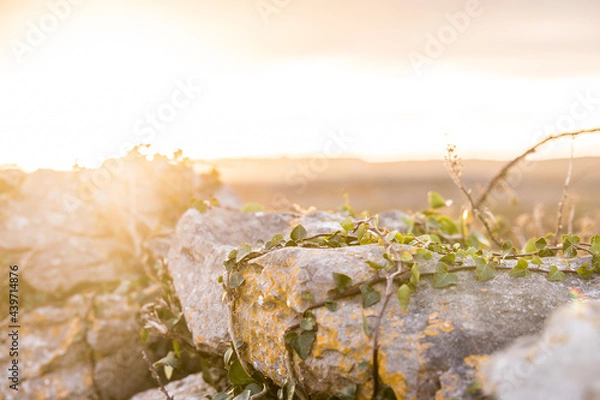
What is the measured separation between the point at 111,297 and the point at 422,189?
3202 cm

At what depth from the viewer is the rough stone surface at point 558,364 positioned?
172 cm

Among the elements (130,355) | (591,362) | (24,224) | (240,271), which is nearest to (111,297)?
(130,355)

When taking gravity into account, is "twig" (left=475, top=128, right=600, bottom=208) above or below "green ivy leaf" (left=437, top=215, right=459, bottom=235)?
above

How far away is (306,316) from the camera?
117 inches

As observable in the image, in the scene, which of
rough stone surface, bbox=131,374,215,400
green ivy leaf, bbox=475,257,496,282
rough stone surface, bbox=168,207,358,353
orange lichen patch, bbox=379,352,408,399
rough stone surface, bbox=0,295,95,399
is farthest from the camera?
rough stone surface, bbox=0,295,95,399

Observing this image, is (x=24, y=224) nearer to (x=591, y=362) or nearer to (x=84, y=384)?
(x=84, y=384)

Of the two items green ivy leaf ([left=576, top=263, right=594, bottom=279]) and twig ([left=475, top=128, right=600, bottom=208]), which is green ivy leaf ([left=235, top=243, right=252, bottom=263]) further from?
twig ([left=475, top=128, right=600, bottom=208])

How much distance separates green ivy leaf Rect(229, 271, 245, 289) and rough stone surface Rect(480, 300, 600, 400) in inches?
72.8

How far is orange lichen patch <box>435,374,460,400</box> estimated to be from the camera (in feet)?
8.07

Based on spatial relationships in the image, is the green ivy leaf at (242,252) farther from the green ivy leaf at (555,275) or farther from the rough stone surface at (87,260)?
the rough stone surface at (87,260)

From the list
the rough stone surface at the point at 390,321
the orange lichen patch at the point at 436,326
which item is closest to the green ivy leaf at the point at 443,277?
the rough stone surface at the point at 390,321

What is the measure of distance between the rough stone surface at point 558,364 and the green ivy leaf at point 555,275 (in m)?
1.23

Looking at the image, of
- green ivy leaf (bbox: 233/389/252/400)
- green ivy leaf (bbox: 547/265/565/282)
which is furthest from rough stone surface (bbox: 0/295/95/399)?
green ivy leaf (bbox: 547/265/565/282)

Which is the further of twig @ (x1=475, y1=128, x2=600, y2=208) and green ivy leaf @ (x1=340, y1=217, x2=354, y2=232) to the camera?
twig @ (x1=475, y1=128, x2=600, y2=208)
